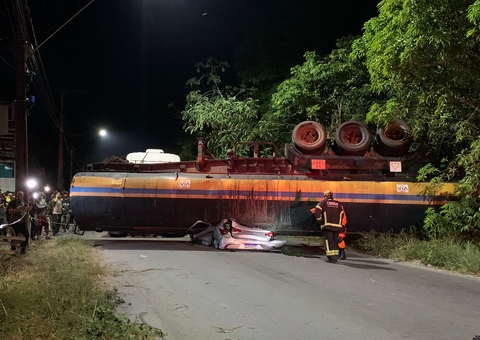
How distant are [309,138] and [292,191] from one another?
159cm

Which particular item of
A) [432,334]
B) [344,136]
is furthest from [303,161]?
[432,334]

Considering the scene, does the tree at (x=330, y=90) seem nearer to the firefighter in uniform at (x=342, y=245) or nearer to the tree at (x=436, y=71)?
the tree at (x=436, y=71)

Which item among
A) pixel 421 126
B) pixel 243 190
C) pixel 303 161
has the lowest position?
pixel 243 190

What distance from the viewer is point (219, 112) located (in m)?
18.5

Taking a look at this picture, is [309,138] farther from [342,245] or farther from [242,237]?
[342,245]

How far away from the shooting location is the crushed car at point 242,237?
11078 mm

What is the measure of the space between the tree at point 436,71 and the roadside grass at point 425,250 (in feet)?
2.84

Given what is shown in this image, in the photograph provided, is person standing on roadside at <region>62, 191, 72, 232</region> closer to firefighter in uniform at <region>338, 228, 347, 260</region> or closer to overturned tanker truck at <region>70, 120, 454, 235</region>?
overturned tanker truck at <region>70, 120, 454, 235</region>

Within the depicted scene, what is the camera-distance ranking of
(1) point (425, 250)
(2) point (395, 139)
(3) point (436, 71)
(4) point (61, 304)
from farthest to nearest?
(2) point (395, 139) → (1) point (425, 250) → (3) point (436, 71) → (4) point (61, 304)

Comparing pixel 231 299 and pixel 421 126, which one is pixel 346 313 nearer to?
pixel 231 299

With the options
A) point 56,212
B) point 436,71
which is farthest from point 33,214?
point 436,71

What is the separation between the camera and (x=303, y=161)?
11.6 m

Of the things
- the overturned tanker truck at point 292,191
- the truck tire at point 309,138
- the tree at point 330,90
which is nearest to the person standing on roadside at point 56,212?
the overturned tanker truck at point 292,191

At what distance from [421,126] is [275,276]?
5183mm
